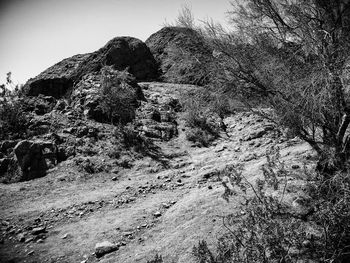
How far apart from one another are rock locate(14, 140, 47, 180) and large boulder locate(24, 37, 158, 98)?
9506mm

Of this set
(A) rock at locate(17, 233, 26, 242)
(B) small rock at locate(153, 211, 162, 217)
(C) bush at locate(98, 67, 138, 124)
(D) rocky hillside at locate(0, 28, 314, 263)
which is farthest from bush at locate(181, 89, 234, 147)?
(A) rock at locate(17, 233, 26, 242)

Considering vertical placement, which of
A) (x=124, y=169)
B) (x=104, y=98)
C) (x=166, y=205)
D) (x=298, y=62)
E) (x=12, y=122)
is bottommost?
(x=166, y=205)

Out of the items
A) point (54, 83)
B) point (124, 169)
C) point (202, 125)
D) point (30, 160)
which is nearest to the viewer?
point (124, 169)

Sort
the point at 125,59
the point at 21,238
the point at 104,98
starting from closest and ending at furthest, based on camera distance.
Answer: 1. the point at 21,238
2. the point at 104,98
3. the point at 125,59

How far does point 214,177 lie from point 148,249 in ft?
10.6

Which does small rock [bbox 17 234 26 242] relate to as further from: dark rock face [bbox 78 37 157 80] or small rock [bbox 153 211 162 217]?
dark rock face [bbox 78 37 157 80]

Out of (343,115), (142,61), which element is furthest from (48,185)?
(142,61)

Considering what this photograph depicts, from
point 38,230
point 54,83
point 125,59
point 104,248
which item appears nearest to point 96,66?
point 125,59

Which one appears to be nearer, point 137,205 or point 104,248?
point 104,248

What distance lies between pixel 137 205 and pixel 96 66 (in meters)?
15.8

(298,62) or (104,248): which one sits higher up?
(298,62)

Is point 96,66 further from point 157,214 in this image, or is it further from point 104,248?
point 104,248

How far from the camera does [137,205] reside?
19.9ft

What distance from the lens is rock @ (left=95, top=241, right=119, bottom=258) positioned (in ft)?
13.5
